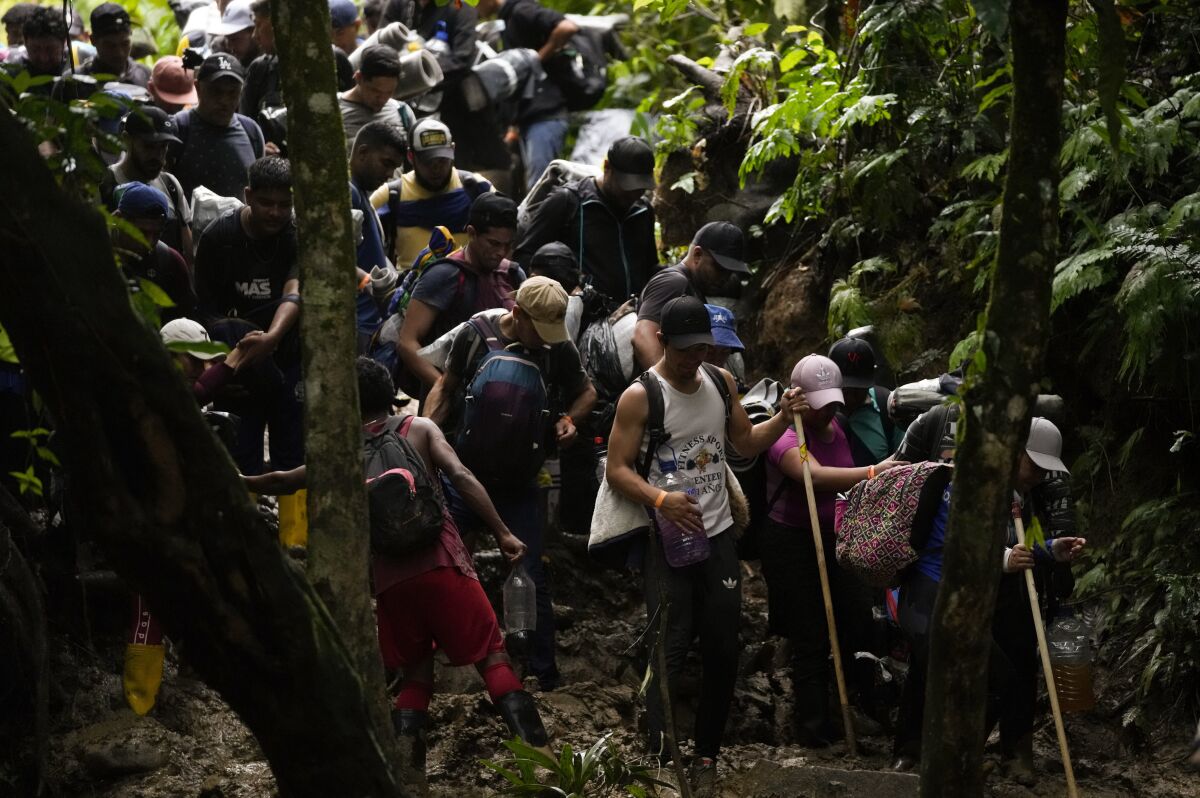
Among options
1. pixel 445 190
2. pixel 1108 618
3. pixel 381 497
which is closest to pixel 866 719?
pixel 1108 618

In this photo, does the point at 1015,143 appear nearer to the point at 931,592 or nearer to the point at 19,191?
the point at 19,191

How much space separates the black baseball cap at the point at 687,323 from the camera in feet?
21.7

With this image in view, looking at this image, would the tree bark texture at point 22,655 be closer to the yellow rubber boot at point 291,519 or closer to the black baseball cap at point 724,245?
the yellow rubber boot at point 291,519

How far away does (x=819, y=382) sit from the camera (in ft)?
23.9

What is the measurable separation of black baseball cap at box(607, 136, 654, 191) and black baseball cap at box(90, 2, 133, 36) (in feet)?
12.5

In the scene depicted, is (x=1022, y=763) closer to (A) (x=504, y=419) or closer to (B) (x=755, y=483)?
(B) (x=755, y=483)

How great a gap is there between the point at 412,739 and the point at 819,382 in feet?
8.78

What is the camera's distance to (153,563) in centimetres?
375

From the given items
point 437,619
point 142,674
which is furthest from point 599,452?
point 142,674

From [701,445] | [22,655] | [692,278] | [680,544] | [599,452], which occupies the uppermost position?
[692,278]

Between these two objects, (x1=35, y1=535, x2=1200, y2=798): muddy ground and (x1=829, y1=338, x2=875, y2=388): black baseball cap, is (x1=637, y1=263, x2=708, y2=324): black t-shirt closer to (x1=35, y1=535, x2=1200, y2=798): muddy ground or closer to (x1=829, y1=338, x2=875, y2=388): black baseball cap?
(x1=829, y1=338, x2=875, y2=388): black baseball cap

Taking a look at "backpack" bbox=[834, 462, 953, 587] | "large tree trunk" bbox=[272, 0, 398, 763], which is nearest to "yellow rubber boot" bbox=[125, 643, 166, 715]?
"large tree trunk" bbox=[272, 0, 398, 763]

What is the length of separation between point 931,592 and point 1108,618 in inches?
80.0

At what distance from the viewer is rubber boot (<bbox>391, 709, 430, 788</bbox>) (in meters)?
6.46
